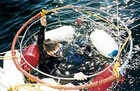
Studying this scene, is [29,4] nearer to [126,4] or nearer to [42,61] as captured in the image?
[126,4]

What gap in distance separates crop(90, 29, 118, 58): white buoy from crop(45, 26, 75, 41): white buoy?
39.2 inches

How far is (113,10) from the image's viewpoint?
12.6 m

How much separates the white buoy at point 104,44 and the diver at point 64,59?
714 millimetres

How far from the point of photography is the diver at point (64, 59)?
8.61m

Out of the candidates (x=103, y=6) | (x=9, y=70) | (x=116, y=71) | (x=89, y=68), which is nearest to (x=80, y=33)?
(x=89, y=68)

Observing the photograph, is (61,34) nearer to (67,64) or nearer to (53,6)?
(67,64)

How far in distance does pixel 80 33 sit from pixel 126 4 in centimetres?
321

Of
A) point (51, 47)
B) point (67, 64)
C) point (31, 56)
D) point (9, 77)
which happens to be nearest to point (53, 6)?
point (67, 64)

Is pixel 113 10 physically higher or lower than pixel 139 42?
higher

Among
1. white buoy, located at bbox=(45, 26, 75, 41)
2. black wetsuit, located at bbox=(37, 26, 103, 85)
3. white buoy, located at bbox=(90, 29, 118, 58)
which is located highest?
white buoy, located at bbox=(45, 26, 75, 41)

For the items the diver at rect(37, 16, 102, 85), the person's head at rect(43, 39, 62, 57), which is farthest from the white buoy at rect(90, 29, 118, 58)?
the person's head at rect(43, 39, 62, 57)

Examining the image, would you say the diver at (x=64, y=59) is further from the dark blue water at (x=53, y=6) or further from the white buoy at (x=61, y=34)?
the dark blue water at (x=53, y=6)

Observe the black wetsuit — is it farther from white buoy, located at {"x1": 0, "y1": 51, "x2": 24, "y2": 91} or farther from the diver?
white buoy, located at {"x1": 0, "y1": 51, "x2": 24, "y2": 91}

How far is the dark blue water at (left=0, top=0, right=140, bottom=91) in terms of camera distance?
9.54 meters
